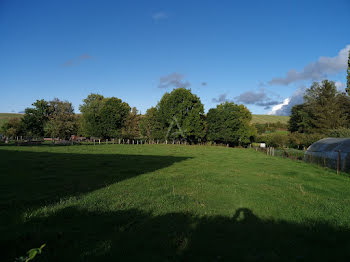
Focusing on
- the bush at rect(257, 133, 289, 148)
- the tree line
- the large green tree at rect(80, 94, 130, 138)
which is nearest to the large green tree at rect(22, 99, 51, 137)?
the tree line

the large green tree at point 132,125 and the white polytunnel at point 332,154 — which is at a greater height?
the large green tree at point 132,125

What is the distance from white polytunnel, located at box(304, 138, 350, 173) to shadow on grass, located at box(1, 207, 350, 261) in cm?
1405

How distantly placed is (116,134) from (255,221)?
65031mm

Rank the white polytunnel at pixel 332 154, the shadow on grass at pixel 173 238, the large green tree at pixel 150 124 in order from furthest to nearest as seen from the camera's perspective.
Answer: the large green tree at pixel 150 124, the white polytunnel at pixel 332 154, the shadow on grass at pixel 173 238

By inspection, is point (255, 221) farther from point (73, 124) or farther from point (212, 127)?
point (73, 124)

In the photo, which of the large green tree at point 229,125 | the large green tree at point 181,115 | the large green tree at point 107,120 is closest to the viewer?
the large green tree at point 181,115

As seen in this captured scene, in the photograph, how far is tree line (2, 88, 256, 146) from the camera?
6384cm

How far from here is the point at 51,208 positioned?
6445 mm

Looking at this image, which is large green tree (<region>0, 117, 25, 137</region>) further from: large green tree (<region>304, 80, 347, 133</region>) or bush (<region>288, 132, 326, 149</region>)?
large green tree (<region>304, 80, 347, 133</region>)

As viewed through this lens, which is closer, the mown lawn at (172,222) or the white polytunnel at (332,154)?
→ the mown lawn at (172,222)

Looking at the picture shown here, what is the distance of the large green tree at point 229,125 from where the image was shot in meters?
65.2

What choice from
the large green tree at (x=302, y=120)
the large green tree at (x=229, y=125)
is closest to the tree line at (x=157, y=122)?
the large green tree at (x=229, y=125)

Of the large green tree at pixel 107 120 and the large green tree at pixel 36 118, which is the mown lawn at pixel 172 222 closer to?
the large green tree at pixel 107 120

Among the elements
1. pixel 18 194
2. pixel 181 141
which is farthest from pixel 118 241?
pixel 181 141
